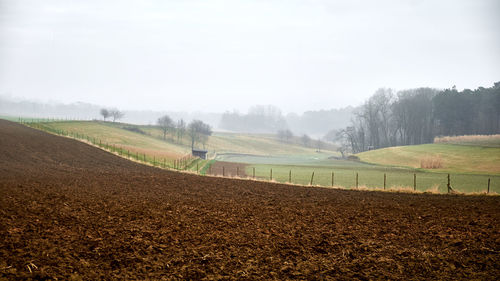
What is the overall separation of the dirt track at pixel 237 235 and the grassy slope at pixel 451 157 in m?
30.4

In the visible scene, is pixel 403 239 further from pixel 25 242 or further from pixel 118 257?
pixel 25 242

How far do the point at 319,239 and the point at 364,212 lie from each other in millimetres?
7003

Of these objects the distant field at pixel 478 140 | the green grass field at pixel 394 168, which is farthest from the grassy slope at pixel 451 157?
the distant field at pixel 478 140

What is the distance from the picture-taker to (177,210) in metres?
19.0

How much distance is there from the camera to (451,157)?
58812 mm

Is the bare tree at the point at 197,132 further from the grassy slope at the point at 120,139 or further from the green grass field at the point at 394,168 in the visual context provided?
the grassy slope at the point at 120,139

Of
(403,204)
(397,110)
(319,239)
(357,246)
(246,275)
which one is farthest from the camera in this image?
(397,110)

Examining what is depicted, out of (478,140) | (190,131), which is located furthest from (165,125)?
(478,140)

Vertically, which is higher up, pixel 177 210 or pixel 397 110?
pixel 397 110

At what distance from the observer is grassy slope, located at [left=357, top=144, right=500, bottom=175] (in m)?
50.2

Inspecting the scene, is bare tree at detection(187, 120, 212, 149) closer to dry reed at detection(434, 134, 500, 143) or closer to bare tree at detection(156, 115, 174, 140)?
bare tree at detection(156, 115, 174, 140)

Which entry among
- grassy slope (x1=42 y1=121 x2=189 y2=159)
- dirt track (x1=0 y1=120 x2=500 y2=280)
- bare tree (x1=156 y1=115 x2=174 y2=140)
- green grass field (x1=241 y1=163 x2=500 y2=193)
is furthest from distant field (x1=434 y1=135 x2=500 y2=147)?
bare tree (x1=156 y1=115 x2=174 y2=140)

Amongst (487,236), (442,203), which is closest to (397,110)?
(442,203)

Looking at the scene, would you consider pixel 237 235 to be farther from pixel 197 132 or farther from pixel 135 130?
pixel 197 132
